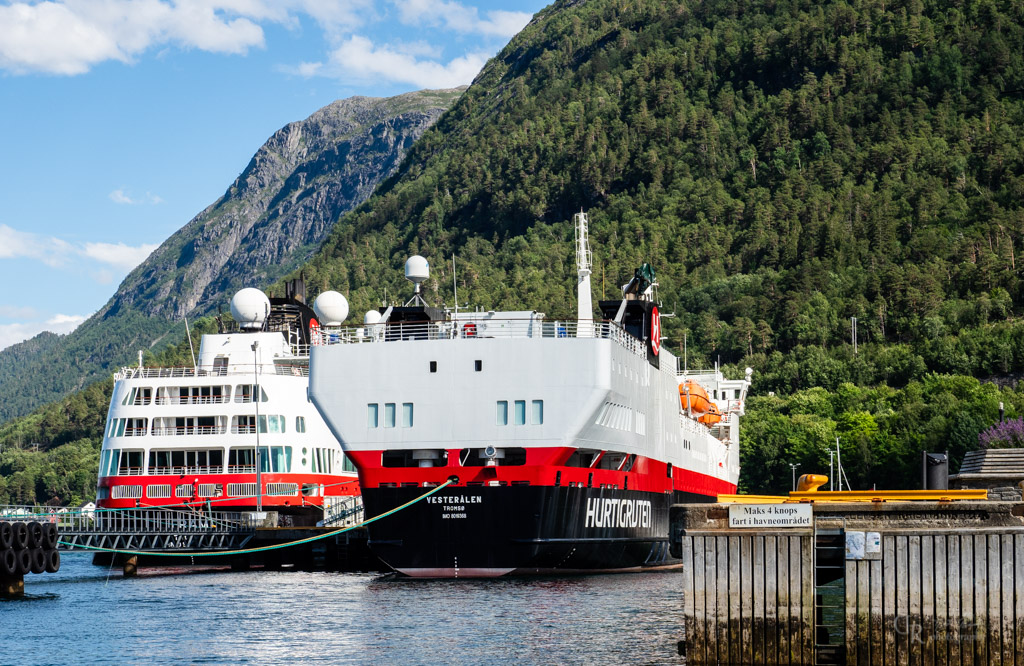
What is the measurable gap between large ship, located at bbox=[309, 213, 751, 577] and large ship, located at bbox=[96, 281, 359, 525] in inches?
692

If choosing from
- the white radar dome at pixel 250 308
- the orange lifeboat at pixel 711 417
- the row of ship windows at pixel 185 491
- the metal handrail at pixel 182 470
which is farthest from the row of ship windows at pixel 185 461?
the orange lifeboat at pixel 711 417

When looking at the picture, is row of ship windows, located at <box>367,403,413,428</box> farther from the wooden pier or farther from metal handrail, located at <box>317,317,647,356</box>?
the wooden pier

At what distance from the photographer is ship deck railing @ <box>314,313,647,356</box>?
50.1m

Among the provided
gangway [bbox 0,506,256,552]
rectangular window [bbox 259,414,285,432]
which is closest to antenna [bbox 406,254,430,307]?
rectangular window [bbox 259,414,285,432]

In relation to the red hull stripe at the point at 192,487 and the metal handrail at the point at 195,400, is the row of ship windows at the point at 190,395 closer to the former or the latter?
the metal handrail at the point at 195,400

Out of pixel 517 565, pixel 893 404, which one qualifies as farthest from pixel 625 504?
pixel 893 404

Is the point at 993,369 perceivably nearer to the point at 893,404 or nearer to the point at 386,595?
the point at 893,404

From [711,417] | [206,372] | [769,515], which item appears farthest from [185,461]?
[769,515]

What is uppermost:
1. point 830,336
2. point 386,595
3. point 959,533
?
point 830,336

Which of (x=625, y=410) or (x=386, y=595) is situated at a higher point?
(x=625, y=410)

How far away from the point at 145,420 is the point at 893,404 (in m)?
84.8

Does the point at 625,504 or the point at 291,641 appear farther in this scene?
the point at 625,504

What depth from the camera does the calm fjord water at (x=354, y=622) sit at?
33.4 meters

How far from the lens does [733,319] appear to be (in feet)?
593
